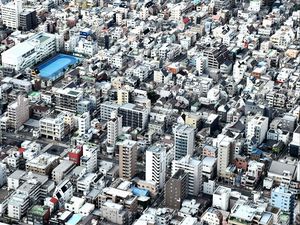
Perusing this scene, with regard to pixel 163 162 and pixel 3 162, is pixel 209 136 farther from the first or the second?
pixel 3 162

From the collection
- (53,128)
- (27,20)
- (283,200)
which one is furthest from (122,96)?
(27,20)

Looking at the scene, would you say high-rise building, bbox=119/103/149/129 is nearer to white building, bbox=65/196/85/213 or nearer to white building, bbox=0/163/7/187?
white building, bbox=0/163/7/187

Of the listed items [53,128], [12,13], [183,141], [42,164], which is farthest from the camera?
[12,13]

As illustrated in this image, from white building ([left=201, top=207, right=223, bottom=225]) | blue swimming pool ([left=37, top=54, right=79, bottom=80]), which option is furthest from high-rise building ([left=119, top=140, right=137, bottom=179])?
blue swimming pool ([left=37, top=54, right=79, bottom=80])

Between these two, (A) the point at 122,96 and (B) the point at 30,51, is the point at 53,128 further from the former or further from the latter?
(B) the point at 30,51

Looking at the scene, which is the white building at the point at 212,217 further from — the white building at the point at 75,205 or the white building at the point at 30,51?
the white building at the point at 30,51
